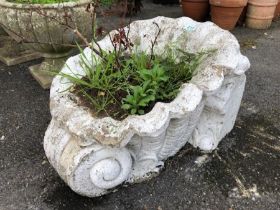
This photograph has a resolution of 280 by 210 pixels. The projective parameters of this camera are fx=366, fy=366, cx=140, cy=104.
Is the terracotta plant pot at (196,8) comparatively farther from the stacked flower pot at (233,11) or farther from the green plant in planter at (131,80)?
the green plant in planter at (131,80)

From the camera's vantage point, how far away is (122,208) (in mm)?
2213

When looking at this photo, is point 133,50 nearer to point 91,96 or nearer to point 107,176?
point 91,96

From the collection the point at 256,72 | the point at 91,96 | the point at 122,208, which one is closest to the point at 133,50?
the point at 91,96

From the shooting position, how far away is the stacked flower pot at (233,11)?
4.61 m

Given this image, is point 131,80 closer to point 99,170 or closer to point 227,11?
point 99,170

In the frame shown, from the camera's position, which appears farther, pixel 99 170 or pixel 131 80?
pixel 131 80

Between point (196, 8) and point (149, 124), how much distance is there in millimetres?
3383

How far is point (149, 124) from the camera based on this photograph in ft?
6.29

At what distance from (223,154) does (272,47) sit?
2.33 m

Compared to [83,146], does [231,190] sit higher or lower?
lower

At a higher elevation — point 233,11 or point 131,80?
point 131,80

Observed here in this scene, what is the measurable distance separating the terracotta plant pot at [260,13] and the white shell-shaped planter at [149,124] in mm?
2625

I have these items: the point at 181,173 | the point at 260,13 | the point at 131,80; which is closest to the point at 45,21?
the point at 131,80

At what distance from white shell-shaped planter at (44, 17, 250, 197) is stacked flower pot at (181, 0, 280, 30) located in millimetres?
2228
